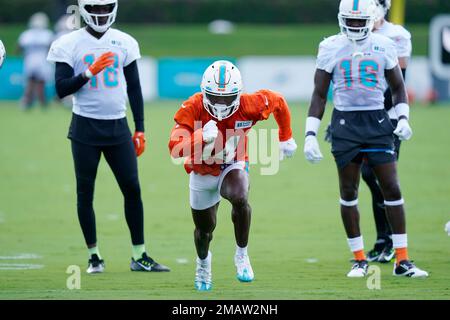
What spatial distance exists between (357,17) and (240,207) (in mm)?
1926

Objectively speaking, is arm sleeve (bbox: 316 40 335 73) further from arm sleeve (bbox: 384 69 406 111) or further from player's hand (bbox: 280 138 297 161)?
arm sleeve (bbox: 384 69 406 111)

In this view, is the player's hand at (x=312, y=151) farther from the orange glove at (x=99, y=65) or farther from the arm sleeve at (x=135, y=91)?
the orange glove at (x=99, y=65)

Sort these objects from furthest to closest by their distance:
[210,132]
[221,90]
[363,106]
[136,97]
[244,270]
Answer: [136,97] → [363,106] → [244,270] → [221,90] → [210,132]

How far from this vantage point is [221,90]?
7781mm

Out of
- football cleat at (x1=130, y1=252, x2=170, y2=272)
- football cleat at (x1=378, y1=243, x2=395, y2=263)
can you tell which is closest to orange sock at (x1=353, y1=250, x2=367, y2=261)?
football cleat at (x1=378, y1=243, x2=395, y2=263)

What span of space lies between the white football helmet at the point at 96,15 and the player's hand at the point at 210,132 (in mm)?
1799

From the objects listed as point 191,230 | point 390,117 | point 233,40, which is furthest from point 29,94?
point 390,117

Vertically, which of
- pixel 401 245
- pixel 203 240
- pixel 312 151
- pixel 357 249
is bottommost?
pixel 357 249

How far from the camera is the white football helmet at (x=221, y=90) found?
780cm

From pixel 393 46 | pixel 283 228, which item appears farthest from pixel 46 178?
pixel 393 46

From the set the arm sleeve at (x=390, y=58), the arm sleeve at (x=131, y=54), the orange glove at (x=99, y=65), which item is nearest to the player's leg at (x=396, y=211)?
the arm sleeve at (x=390, y=58)

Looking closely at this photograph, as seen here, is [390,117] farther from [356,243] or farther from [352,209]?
[356,243]

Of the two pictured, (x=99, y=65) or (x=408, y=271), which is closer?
(x=408, y=271)
